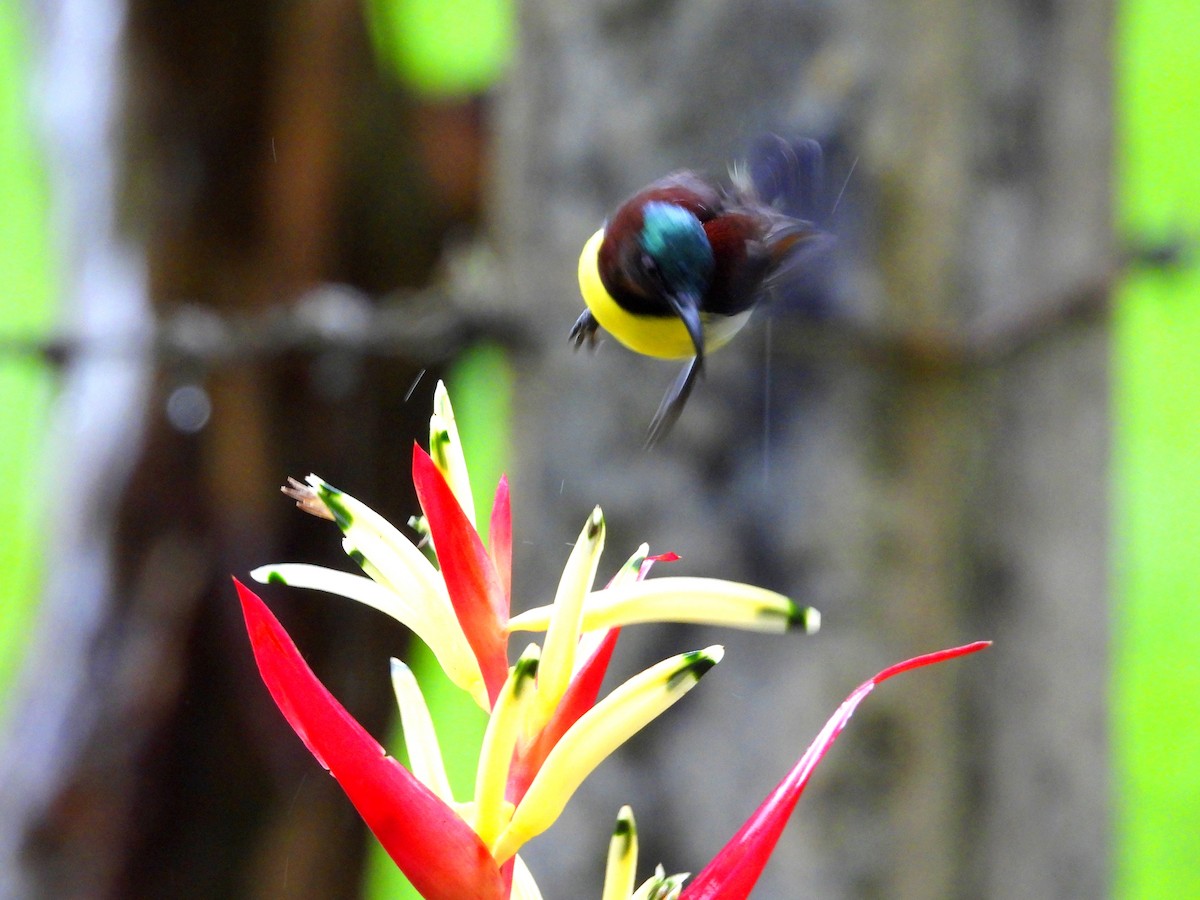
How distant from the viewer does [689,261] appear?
0.27 meters

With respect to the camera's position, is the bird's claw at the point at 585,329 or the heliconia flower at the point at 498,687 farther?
the bird's claw at the point at 585,329

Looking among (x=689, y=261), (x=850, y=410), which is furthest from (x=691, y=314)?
(x=850, y=410)

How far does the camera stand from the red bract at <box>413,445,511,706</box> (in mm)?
226

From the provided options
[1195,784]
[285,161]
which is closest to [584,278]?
[285,161]

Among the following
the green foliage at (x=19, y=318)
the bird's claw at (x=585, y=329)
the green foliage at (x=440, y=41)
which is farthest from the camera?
the green foliage at (x=440, y=41)

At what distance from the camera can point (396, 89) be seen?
1.32 m

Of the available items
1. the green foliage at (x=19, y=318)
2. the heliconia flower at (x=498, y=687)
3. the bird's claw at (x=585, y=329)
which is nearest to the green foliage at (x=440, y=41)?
the green foliage at (x=19, y=318)

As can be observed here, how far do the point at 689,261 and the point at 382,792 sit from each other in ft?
0.39

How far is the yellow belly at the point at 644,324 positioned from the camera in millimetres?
285

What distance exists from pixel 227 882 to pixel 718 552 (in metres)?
0.60

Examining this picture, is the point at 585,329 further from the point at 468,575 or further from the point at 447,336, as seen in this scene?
the point at 447,336

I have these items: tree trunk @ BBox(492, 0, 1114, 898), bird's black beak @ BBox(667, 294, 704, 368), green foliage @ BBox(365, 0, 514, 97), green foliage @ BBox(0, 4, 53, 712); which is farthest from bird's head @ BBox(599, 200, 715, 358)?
green foliage @ BBox(365, 0, 514, 97)

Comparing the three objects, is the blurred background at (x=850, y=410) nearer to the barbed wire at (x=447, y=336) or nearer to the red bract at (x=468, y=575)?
the barbed wire at (x=447, y=336)

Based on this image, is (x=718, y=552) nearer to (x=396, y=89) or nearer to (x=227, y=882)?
(x=227, y=882)
